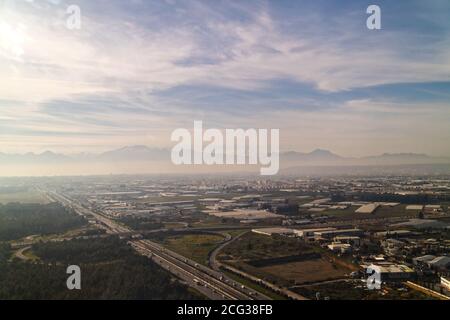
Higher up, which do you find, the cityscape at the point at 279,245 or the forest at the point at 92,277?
the forest at the point at 92,277

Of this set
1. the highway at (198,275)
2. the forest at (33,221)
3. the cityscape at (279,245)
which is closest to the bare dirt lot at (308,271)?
the cityscape at (279,245)

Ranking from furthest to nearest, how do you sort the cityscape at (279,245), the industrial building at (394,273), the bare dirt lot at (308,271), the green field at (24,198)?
1. the green field at (24,198)
2. the bare dirt lot at (308,271)
3. the industrial building at (394,273)
4. the cityscape at (279,245)

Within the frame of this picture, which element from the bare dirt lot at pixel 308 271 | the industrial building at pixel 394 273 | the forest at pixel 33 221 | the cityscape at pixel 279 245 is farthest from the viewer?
the forest at pixel 33 221

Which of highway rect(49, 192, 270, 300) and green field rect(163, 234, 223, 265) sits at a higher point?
highway rect(49, 192, 270, 300)

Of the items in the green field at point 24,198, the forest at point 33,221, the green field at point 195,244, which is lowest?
the green field at point 195,244

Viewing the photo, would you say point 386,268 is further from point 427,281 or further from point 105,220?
point 105,220

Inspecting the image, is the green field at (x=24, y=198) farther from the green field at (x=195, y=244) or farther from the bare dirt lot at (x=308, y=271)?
the bare dirt lot at (x=308, y=271)

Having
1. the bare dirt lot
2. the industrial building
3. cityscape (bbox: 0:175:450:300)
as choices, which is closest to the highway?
cityscape (bbox: 0:175:450:300)

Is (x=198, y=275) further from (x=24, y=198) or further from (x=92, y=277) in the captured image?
(x=24, y=198)

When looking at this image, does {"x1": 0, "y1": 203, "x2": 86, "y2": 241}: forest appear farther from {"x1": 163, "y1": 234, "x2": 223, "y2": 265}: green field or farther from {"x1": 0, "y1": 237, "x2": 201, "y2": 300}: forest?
{"x1": 163, "y1": 234, "x2": 223, "y2": 265}: green field

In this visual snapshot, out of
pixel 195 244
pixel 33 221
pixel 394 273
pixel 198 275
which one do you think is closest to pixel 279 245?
pixel 195 244

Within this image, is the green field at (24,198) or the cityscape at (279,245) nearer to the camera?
the cityscape at (279,245)
